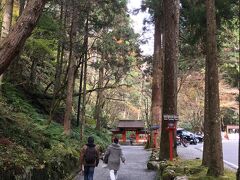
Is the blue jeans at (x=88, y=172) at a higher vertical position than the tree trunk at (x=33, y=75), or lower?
lower

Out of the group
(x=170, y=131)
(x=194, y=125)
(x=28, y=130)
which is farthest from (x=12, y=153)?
(x=194, y=125)

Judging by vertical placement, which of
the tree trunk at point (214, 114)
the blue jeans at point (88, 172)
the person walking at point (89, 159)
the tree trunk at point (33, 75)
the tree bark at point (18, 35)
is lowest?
the blue jeans at point (88, 172)

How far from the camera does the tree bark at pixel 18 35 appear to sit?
8.93 m

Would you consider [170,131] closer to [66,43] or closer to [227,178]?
[227,178]

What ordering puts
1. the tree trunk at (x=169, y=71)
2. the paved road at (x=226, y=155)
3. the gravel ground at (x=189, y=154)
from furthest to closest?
the gravel ground at (x=189, y=154)
the paved road at (x=226, y=155)
the tree trunk at (x=169, y=71)

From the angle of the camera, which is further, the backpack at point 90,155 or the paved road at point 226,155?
the paved road at point 226,155

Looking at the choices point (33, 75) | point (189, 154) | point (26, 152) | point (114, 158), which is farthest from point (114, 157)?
point (33, 75)

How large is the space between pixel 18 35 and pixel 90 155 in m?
4.15

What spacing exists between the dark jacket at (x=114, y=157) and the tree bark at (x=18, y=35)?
14.8 ft

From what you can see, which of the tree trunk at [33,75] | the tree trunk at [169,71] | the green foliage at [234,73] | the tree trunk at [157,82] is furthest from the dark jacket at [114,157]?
the tree trunk at [157,82]

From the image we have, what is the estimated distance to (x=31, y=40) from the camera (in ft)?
60.1

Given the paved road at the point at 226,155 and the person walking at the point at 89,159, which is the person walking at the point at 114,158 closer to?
the person walking at the point at 89,159

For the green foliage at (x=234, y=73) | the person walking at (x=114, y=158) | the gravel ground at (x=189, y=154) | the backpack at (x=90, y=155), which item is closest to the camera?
the green foliage at (x=234, y=73)

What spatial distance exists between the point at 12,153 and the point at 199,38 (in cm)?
805
